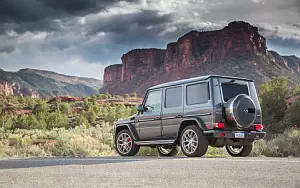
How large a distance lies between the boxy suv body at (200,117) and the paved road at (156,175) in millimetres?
2813

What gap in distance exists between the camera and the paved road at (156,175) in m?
6.18

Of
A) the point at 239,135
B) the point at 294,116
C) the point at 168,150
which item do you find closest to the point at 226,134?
the point at 239,135

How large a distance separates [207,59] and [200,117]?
119 m

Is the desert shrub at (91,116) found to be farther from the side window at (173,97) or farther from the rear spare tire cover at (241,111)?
the rear spare tire cover at (241,111)

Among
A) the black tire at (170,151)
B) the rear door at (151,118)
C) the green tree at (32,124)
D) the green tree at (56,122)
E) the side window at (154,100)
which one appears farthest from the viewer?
the green tree at (56,122)

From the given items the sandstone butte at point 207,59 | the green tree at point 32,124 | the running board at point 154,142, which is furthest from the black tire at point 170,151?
the sandstone butte at point 207,59

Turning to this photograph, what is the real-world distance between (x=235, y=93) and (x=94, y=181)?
6.51 meters

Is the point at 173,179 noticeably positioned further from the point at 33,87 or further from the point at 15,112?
the point at 33,87

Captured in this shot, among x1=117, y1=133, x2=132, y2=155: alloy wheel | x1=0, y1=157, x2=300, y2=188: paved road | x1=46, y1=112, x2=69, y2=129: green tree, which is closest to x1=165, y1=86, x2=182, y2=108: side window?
x1=117, y1=133, x2=132, y2=155: alloy wheel

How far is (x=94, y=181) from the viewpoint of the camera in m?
6.57

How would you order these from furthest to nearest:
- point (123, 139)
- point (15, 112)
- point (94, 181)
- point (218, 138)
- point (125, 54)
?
point (125, 54) → point (15, 112) → point (123, 139) → point (218, 138) → point (94, 181)

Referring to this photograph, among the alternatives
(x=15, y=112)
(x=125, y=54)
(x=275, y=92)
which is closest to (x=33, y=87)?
(x=125, y=54)

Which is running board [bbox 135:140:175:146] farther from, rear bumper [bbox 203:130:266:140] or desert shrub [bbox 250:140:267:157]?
desert shrub [bbox 250:140:267:157]

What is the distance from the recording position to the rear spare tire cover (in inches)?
448
